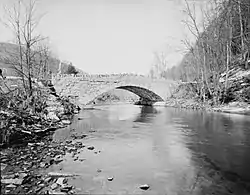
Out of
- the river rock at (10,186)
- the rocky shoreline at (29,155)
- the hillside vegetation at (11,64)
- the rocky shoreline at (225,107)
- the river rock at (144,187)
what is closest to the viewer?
the river rock at (10,186)

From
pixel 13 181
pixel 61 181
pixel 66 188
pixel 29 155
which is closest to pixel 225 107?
pixel 29 155

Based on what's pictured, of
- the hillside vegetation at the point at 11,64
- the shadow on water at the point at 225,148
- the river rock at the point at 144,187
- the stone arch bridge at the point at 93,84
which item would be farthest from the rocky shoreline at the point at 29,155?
the stone arch bridge at the point at 93,84

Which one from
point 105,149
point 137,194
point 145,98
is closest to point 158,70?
point 145,98

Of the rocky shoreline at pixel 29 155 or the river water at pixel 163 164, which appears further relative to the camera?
the river water at pixel 163 164

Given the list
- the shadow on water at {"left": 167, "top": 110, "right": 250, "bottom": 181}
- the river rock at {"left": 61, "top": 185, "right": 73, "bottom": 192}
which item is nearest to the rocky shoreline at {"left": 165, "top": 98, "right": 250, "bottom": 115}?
the shadow on water at {"left": 167, "top": 110, "right": 250, "bottom": 181}

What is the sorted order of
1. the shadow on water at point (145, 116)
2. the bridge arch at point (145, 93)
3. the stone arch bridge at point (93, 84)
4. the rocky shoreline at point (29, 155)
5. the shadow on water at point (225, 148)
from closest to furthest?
the rocky shoreline at point (29, 155) < the shadow on water at point (225, 148) < the shadow on water at point (145, 116) < the stone arch bridge at point (93, 84) < the bridge arch at point (145, 93)

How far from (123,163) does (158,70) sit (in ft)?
194

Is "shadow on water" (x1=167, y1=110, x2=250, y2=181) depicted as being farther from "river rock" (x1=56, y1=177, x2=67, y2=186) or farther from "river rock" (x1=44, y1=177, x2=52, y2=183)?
"river rock" (x1=44, y1=177, x2=52, y2=183)

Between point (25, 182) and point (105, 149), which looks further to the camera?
point (105, 149)

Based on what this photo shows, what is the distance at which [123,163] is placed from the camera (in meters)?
8.28

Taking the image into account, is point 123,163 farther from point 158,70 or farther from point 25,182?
point 158,70

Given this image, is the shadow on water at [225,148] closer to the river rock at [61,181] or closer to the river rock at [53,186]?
the river rock at [61,181]

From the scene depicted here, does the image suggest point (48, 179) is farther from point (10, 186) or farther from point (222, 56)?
point (222, 56)

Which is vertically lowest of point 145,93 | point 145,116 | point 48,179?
point 48,179
